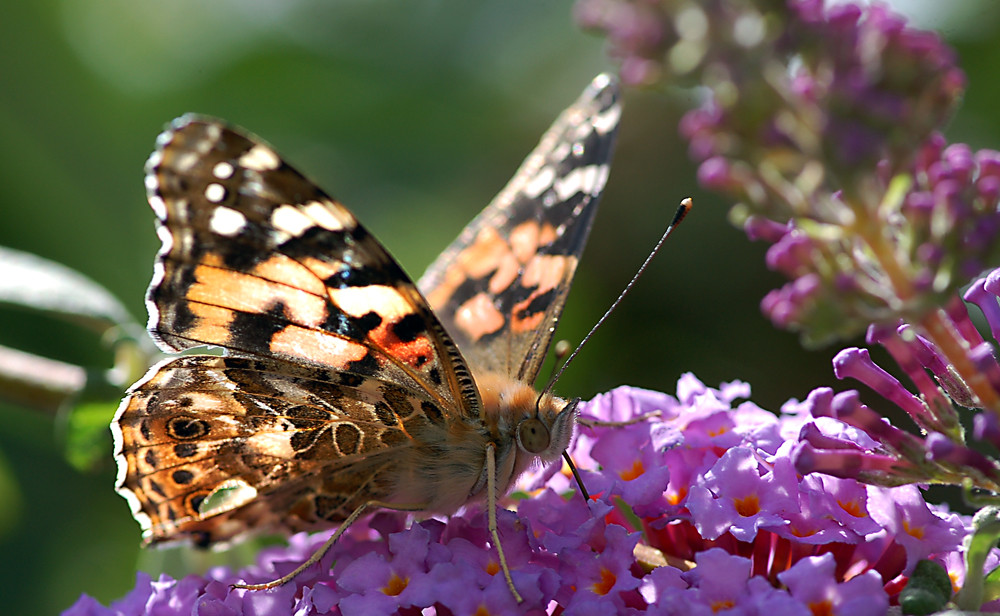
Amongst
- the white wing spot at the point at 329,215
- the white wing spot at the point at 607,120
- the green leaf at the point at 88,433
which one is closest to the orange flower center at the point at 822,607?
the white wing spot at the point at 329,215

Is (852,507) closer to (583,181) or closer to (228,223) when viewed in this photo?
(583,181)

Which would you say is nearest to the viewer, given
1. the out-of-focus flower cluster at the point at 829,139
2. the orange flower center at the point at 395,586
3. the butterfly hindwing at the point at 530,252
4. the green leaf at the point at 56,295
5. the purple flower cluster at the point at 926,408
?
the out-of-focus flower cluster at the point at 829,139

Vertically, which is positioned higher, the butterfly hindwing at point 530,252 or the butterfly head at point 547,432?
the butterfly hindwing at point 530,252

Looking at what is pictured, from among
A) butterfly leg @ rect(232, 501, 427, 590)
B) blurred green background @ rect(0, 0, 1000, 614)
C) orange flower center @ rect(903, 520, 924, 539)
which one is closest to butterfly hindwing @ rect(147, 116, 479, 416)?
butterfly leg @ rect(232, 501, 427, 590)

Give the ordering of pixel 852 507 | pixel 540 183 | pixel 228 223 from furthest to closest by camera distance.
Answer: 1. pixel 540 183
2. pixel 228 223
3. pixel 852 507

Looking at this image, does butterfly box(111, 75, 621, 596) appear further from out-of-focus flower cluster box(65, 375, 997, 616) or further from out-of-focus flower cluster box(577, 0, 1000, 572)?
out-of-focus flower cluster box(577, 0, 1000, 572)

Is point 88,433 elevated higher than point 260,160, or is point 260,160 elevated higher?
point 260,160

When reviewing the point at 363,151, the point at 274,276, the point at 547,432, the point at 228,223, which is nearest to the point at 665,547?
the point at 547,432

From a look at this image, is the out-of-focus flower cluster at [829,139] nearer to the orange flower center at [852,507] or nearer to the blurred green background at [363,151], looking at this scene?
Answer: the orange flower center at [852,507]
